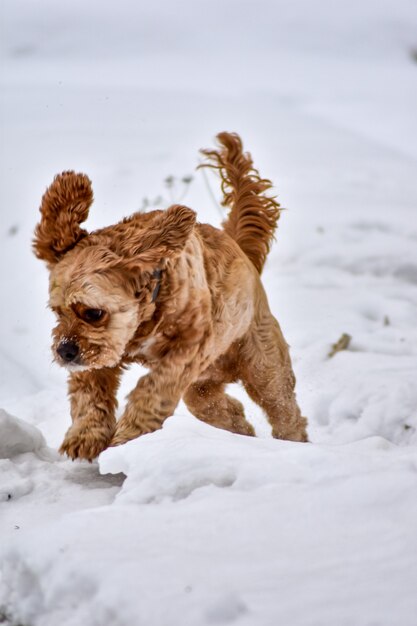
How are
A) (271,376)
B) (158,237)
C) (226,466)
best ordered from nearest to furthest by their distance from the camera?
(226,466) < (158,237) < (271,376)

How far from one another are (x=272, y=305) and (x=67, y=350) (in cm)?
408

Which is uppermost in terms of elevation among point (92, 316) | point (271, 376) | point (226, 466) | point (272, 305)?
point (92, 316)

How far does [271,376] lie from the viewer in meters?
4.44

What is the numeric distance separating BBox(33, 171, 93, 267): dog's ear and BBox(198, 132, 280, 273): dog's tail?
126 centimetres

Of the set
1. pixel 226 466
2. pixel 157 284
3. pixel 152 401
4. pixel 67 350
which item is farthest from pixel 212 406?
pixel 226 466

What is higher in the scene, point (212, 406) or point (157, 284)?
point (157, 284)

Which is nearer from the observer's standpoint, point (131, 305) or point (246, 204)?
point (131, 305)

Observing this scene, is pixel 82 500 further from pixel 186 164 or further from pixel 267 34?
pixel 267 34

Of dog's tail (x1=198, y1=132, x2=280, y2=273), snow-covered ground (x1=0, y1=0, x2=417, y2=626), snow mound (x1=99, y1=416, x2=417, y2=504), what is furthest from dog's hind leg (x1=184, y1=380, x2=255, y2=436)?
snow mound (x1=99, y1=416, x2=417, y2=504)

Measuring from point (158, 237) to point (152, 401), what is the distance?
719 mm

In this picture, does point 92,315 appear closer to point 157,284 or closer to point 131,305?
point 131,305

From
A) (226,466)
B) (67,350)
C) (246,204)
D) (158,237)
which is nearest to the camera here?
(226,466)

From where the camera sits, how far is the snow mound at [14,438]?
345cm

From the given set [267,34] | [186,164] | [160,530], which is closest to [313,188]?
[186,164]
